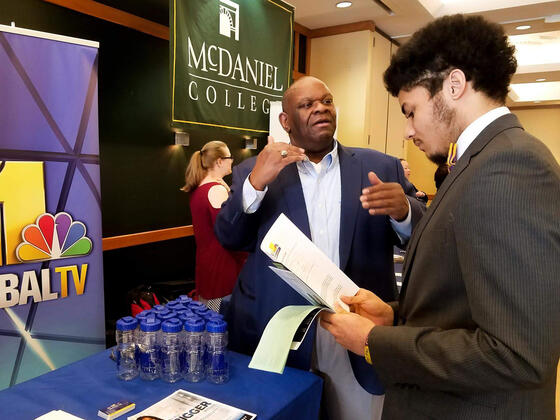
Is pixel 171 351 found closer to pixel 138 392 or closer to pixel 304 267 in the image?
pixel 138 392

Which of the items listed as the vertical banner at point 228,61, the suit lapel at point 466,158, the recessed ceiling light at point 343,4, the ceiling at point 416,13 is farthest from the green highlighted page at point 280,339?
the recessed ceiling light at point 343,4

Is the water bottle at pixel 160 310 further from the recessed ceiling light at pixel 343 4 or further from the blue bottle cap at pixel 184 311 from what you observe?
the recessed ceiling light at pixel 343 4

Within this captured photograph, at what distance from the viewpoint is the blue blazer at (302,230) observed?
1.50 meters

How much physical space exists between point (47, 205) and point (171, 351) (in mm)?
869

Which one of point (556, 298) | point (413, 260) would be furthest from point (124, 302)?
point (556, 298)

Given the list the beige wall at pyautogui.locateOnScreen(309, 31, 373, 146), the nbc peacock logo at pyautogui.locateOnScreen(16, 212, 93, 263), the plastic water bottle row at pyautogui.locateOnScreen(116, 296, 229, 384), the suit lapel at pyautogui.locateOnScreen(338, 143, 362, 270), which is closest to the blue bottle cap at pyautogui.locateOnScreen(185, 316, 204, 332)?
the plastic water bottle row at pyautogui.locateOnScreen(116, 296, 229, 384)

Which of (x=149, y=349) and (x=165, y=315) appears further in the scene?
(x=165, y=315)

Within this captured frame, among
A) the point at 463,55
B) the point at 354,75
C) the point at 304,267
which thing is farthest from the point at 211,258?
the point at 354,75

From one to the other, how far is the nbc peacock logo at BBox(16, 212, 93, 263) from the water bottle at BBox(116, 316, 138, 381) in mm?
619

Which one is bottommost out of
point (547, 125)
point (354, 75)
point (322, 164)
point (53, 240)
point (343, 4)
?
point (53, 240)

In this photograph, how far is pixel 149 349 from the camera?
1220 millimetres

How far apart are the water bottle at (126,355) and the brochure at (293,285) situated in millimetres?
467

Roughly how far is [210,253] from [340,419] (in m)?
1.62

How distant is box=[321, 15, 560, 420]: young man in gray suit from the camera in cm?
67
